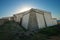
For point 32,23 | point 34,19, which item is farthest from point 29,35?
point 34,19

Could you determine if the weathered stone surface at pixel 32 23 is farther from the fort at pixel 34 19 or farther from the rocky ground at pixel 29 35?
the rocky ground at pixel 29 35

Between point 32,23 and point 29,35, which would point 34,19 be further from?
point 29,35

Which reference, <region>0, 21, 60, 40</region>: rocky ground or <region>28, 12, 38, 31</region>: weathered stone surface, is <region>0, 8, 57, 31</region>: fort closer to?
<region>28, 12, 38, 31</region>: weathered stone surface

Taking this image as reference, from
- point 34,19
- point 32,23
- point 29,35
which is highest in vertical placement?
point 34,19

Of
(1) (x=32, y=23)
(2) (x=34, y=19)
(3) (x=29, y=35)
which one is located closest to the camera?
(3) (x=29, y=35)

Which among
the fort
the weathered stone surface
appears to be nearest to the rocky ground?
the weathered stone surface

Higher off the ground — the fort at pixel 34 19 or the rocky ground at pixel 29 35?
the fort at pixel 34 19

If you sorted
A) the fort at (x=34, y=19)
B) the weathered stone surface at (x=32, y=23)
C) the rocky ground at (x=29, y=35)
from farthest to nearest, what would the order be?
the fort at (x=34, y=19)
the weathered stone surface at (x=32, y=23)
the rocky ground at (x=29, y=35)

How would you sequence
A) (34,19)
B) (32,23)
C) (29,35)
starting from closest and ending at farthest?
(29,35), (32,23), (34,19)

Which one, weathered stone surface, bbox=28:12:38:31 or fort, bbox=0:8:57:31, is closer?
weathered stone surface, bbox=28:12:38:31

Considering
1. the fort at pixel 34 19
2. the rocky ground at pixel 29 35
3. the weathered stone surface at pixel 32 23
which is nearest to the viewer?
the rocky ground at pixel 29 35

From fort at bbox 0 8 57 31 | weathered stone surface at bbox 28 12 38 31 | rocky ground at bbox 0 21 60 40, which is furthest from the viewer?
fort at bbox 0 8 57 31

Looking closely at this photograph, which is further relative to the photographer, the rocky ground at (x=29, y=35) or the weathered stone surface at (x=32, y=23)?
the weathered stone surface at (x=32, y=23)

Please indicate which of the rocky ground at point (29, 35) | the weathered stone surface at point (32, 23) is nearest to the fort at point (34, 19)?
the weathered stone surface at point (32, 23)
